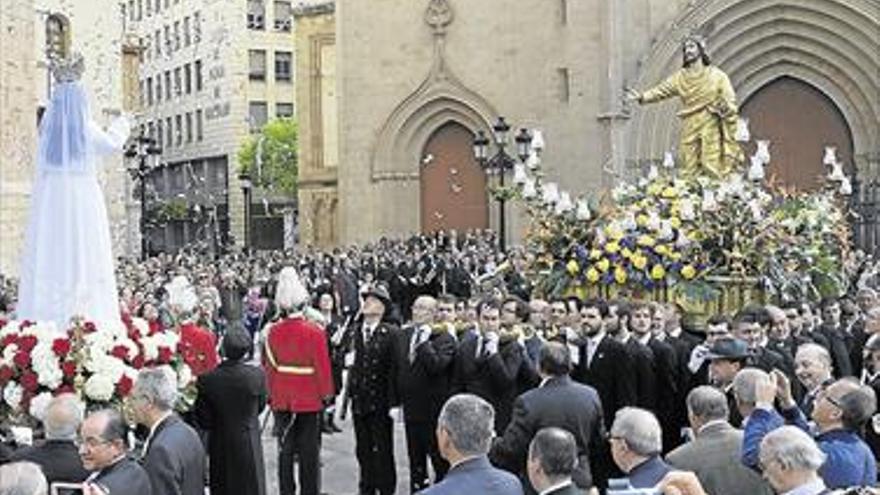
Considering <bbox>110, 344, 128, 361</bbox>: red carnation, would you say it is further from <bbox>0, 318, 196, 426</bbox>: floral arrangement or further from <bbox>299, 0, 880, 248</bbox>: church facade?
<bbox>299, 0, 880, 248</bbox>: church facade

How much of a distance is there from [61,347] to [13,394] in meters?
0.43

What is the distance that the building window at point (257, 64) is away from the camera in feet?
236

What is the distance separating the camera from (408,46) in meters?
35.6

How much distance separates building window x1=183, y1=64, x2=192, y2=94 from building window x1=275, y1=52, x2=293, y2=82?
518 centimetres

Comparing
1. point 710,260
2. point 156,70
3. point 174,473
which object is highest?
point 156,70

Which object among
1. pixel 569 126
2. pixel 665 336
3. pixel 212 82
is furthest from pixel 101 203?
pixel 212 82

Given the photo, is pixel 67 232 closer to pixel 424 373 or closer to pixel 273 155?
pixel 424 373

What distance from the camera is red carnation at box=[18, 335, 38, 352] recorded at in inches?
378

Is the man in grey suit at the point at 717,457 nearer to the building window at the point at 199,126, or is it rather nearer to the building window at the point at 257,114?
the building window at the point at 257,114

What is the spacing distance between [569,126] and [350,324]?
1682 centimetres

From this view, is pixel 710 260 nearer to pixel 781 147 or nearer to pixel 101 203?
pixel 101 203

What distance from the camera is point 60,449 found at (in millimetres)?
7215

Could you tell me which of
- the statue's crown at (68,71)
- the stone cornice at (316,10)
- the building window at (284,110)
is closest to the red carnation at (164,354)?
the statue's crown at (68,71)

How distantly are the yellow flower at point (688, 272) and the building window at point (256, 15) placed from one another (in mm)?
57914
